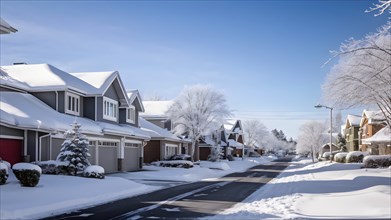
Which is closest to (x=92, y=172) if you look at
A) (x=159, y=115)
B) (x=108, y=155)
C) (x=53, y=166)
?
(x=53, y=166)

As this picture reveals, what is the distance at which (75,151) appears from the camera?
24.5 meters

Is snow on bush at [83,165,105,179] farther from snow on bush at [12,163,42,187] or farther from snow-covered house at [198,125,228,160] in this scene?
snow-covered house at [198,125,228,160]

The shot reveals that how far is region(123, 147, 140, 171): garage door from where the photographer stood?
3734 cm

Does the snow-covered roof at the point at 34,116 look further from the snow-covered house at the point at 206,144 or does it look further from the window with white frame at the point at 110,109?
the snow-covered house at the point at 206,144

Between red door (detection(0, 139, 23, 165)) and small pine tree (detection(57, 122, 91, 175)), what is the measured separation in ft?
6.90

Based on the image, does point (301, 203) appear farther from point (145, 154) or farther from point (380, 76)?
point (145, 154)

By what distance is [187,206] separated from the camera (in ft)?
52.5

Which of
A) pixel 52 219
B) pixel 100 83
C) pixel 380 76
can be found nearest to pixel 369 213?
pixel 52 219

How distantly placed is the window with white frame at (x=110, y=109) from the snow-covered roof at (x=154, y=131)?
7281 millimetres

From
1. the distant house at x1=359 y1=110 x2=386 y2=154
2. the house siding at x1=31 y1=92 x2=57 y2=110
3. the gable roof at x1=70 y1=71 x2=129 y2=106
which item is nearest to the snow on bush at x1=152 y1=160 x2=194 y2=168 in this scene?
the gable roof at x1=70 y1=71 x2=129 y2=106

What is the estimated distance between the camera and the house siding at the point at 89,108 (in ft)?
108

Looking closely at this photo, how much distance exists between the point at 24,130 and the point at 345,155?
38.3 meters

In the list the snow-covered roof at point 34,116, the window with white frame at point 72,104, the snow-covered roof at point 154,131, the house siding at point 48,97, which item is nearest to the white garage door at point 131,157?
the snow-covered roof at point 154,131

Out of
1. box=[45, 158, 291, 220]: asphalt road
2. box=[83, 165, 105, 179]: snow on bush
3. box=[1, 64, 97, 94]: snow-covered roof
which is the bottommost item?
box=[45, 158, 291, 220]: asphalt road
